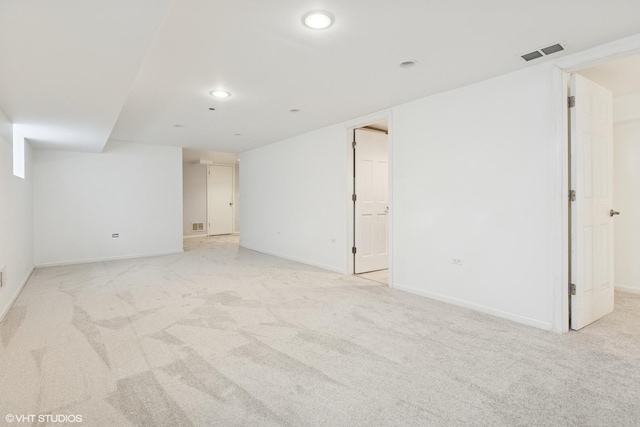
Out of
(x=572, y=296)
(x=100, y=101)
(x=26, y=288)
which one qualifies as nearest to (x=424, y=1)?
(x=572, y=296)

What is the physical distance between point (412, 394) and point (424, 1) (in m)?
2.30

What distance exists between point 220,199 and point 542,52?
9223 mm

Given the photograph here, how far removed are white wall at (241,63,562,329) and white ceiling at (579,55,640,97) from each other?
0.76m

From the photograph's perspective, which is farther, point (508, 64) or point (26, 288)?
point (26, 288)

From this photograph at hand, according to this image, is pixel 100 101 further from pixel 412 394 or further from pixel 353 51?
pixel 412 394

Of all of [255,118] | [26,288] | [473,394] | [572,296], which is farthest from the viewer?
[255,118]

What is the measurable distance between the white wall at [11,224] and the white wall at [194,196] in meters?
4.79

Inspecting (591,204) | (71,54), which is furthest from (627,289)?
(71,54)

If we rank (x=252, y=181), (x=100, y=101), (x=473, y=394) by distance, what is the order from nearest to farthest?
(x=473, y=394), (x=100, y=101), (x=252, y=181)

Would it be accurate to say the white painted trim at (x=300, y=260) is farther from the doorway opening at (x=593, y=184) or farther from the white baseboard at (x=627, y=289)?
the white baseboard at (x=627, y=289)

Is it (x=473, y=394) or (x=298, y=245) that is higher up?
(x=298, y=245)

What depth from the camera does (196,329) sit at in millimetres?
2752

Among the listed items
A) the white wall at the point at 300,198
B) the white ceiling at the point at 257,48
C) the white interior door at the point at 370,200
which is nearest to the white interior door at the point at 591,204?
the white ceiling at the point at 257,48

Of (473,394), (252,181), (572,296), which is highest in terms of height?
(252,181)
